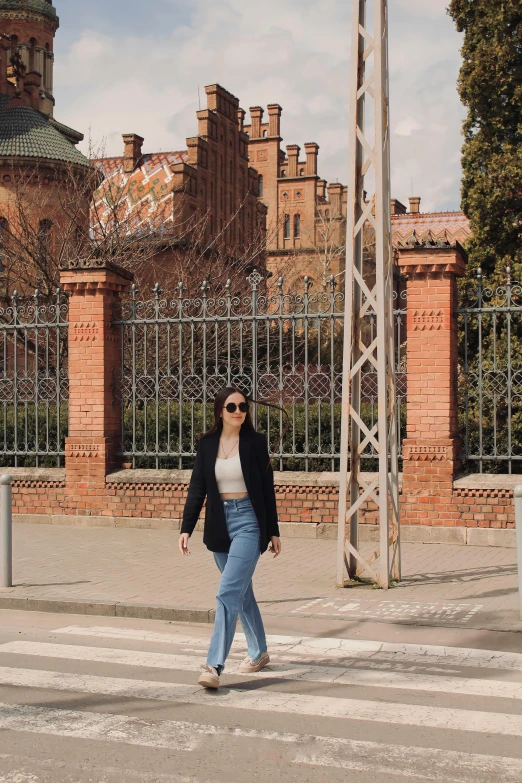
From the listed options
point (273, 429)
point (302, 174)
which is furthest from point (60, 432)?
point (302, 174)

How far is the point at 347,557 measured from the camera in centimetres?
905

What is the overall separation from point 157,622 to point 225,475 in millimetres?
2389

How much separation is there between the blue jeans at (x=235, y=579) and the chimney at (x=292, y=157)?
225 ft

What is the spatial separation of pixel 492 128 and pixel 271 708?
43.8ft

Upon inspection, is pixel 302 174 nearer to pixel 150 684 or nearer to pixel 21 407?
pixel 21 407

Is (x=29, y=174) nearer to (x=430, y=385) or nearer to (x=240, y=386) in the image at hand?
(x=240, y=386)

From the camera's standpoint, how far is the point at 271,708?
5496mm

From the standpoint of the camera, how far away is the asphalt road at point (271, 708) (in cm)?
456

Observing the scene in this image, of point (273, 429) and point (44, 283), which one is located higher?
point (44, 283)

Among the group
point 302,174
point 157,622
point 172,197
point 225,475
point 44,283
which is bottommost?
point 157,622

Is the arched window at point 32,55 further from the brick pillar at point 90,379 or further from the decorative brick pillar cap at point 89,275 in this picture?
the brick pillar at point 90,379

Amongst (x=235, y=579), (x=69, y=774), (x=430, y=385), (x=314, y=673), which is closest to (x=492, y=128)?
(x=430, y=385)

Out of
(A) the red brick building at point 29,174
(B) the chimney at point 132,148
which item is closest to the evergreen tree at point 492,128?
(A) the red brick building at point 29,174

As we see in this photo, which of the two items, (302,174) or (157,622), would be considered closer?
(157,622)
